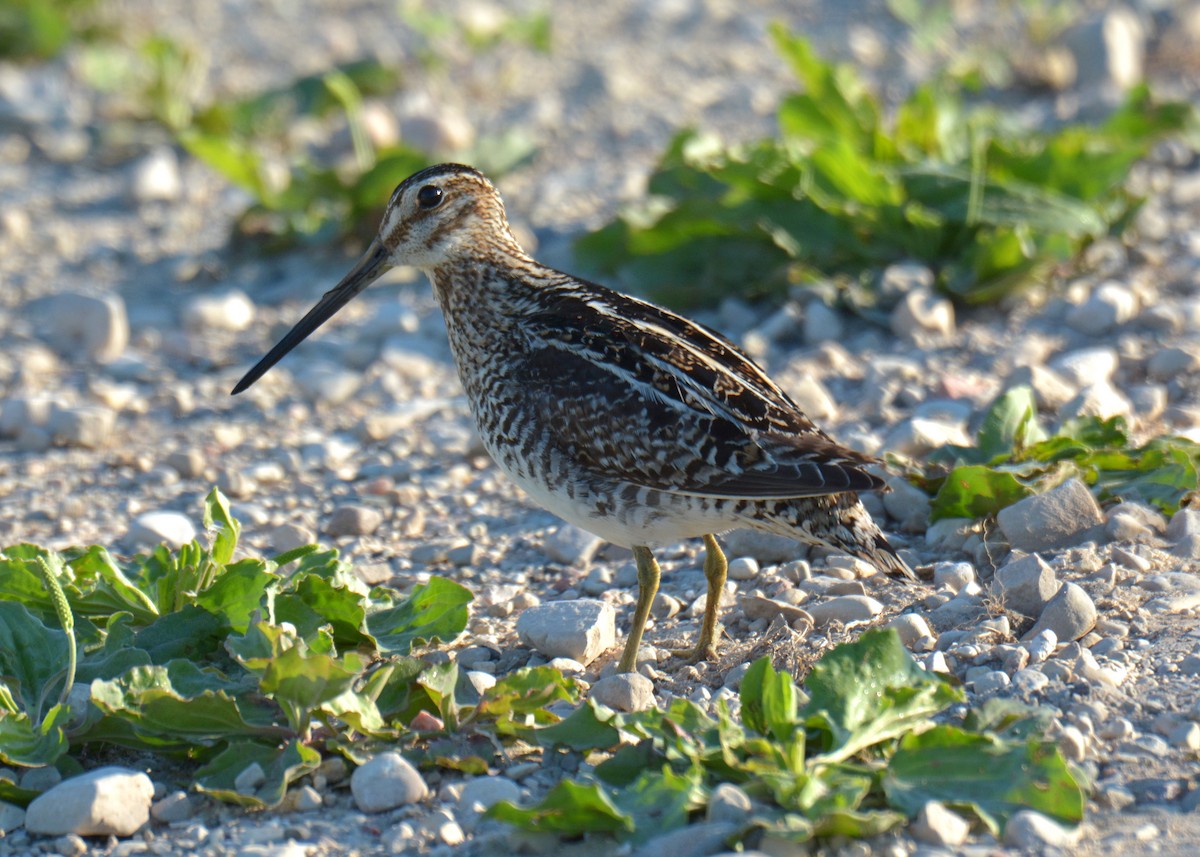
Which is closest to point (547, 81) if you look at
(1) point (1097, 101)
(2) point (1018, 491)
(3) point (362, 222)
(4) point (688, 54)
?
(4) point (688, 54)

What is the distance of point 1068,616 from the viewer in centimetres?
471

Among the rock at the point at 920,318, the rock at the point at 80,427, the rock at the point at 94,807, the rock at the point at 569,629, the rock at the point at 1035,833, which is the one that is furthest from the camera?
the rock at the point at 920,318

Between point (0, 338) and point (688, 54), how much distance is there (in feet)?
18.2

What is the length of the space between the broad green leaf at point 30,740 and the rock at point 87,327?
12.5 feet

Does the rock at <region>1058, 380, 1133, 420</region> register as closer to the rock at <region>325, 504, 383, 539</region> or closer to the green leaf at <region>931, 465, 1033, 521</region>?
the green leaf at <region>931, 465, 1033, 521</region>

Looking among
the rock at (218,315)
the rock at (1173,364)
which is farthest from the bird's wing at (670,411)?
the rock at (218,315)

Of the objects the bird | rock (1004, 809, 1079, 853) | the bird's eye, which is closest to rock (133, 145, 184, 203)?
the bird's eye

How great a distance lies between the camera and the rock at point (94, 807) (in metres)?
3.98

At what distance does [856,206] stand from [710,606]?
10.7 feet

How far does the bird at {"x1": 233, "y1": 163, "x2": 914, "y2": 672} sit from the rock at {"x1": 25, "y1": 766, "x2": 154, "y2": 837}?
1494 mm

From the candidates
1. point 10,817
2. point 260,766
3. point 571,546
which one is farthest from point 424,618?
point 10,817

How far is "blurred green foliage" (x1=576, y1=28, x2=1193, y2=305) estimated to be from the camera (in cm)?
750

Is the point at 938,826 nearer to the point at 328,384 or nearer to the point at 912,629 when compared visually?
the point at 912,629

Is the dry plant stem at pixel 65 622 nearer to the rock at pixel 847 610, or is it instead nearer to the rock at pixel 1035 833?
the rock at pixel 847 610
